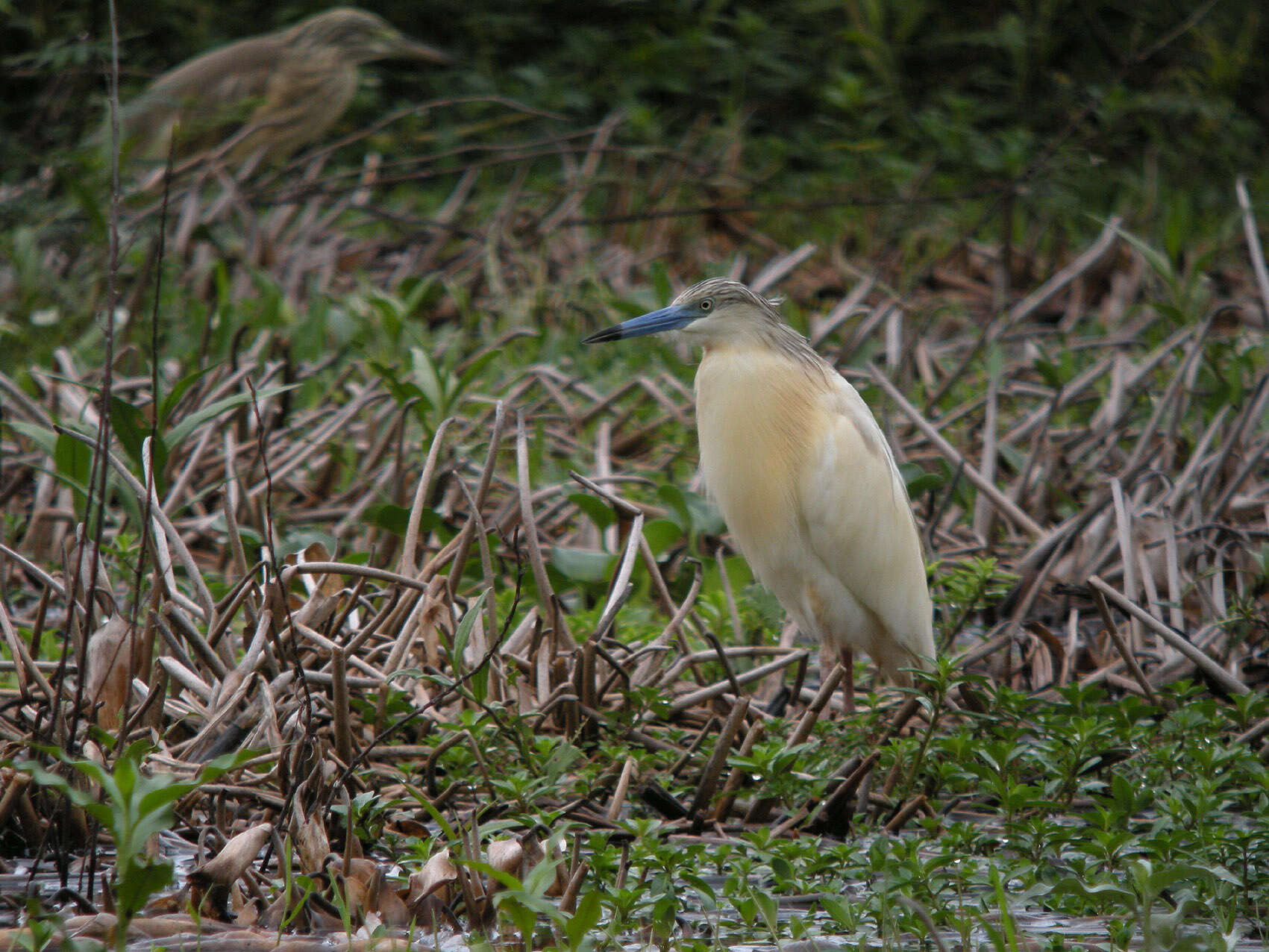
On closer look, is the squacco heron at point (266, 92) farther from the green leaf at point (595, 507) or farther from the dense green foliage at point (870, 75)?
the green leaf at point (595, 507)

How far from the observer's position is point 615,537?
12.2ft

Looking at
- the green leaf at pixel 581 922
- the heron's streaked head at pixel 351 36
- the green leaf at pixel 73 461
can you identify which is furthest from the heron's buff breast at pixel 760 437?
the heron's streaked head at pixel 351 36

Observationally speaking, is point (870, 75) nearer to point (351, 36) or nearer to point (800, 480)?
point (351, 36)

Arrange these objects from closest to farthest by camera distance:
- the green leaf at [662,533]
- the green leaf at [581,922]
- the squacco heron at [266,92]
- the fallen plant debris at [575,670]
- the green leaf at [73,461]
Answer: the green leaf at [581,922], the fallen plant debris at [575,670], the green leaf at [73,461], the green leaf at [662,533], the squacco heron at [266,92]

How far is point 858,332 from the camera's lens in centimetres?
499

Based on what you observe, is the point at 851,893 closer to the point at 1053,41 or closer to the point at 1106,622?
the point at 1106,622

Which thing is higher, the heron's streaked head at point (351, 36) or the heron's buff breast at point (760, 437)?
the heron's streaked head at point (351, 36)

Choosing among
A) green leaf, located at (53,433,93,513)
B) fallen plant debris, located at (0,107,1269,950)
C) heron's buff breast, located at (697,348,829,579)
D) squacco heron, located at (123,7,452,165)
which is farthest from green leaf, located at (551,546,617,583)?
squacco heron, located at (123,7,452,165)

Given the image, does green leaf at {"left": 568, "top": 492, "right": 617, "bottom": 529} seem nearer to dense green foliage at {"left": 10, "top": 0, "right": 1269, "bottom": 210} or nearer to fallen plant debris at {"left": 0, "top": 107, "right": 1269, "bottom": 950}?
fallen plant debris at {"left": 0, "top": 107, "right": 1269, "bottom": 950}

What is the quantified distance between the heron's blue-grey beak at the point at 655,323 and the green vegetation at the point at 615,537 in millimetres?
454

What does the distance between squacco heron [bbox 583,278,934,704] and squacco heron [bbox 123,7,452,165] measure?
11.8 feet

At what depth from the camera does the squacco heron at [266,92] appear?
21.0ft

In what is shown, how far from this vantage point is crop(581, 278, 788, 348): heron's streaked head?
3201 millimetres

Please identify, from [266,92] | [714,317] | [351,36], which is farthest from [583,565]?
[351,36]
